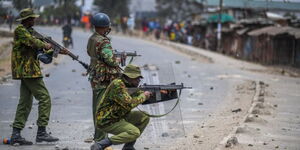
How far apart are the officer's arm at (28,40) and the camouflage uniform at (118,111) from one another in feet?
5.00

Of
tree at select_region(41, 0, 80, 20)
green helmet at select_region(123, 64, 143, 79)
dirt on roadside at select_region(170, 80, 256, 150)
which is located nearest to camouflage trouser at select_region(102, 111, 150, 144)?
green helmet at select_region(123, 64, 143, 79)

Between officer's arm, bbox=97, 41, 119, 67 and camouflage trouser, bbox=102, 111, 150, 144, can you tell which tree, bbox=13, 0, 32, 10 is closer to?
officer's arm, bbox=97, 41, 119, 67

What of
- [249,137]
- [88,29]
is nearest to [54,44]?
[249,137]

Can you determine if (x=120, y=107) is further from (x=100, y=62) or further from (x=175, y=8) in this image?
(x=175, y=8)

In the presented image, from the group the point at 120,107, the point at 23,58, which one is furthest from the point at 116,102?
the point at 23,58

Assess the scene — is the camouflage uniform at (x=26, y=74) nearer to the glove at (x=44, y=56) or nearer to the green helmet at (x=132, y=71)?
the glove at (x=44, y=56)

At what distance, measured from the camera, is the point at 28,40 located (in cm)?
820

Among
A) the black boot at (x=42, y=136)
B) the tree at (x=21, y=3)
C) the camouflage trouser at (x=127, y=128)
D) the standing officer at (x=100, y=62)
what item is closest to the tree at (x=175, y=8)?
the tree at (x=21, y=3)

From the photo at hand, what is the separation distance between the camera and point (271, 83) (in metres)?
19.9

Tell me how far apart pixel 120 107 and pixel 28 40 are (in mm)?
1827

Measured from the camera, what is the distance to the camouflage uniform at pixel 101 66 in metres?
7.75

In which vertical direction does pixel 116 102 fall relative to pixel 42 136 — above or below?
above

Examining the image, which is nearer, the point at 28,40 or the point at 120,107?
the point at 120,107

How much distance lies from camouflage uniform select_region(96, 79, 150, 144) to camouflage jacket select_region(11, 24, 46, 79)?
1611mm
